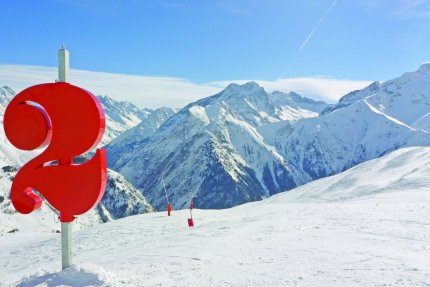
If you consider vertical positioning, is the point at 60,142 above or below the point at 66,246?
above

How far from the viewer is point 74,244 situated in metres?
22.5

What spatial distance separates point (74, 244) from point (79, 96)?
1291 centimetres

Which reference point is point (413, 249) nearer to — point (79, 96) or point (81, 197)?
point (81, 197)

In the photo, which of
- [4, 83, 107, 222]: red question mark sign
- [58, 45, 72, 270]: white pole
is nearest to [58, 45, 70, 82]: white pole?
[58, 45, 72, 270]: white pole

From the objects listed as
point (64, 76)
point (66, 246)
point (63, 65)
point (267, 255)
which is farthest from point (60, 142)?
point (267, 255)

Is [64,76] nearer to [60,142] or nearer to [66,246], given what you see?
[60,142]

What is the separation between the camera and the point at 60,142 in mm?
12023

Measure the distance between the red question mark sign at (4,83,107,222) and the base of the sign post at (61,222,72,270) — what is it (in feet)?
1.68

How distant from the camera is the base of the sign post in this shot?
12.6 meters

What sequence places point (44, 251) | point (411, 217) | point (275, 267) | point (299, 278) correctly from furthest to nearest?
point (44, 251), point (411, 217), point (275, 267), point (299, 278)

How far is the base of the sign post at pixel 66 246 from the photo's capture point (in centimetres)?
1260

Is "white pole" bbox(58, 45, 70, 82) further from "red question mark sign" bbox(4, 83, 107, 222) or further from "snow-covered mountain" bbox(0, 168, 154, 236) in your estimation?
"snow-covered mountain" bbox(0, 168, 154, 236)

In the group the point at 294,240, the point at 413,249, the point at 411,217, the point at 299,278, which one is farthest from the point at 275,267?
the point at 411,217

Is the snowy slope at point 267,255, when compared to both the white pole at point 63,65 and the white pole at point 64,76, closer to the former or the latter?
the white pole at point 64,76
